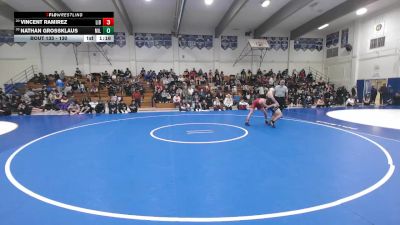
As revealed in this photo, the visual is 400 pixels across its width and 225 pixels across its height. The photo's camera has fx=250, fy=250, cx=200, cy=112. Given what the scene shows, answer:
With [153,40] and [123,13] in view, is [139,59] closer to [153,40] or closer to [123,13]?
[153,40]

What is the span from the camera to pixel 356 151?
17.3 ft

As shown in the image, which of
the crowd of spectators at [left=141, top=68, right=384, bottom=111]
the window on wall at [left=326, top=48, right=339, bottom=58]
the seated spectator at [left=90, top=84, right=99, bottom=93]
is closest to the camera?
the crowd of spectators at [left=141, top=68, right=384, bottom=111]

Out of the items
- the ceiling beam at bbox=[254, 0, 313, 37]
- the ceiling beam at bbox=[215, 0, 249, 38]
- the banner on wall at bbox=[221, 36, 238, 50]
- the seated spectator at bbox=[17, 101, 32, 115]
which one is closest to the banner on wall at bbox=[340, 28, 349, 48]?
the ceiling beam at bbox=[254, 0, 313, 37]

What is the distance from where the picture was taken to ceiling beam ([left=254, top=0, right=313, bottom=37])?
15.1 meters

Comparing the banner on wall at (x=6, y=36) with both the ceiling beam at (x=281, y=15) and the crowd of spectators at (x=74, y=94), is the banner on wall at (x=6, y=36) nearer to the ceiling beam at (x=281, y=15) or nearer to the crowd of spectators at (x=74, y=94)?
the crowd of spectators at (x=74, y=94)

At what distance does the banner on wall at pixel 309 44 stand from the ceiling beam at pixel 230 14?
7.88 m

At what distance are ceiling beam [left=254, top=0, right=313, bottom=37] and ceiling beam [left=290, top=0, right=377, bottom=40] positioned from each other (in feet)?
10.7

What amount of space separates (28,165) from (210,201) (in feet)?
11.6

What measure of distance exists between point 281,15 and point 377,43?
297 inches

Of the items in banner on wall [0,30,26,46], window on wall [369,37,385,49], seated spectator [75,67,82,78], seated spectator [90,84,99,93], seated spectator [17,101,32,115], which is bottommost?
seated spectator [17,101,32,115]

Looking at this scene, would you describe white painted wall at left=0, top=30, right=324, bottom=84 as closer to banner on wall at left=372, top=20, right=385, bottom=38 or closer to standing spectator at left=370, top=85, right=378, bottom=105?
banner on wall at left=372, top=20, right=385, bottom=38

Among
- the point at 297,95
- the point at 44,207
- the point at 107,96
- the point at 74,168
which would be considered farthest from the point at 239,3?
the point at 44,207

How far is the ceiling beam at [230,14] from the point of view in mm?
15461

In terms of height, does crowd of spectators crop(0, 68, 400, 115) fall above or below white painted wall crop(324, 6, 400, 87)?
below
